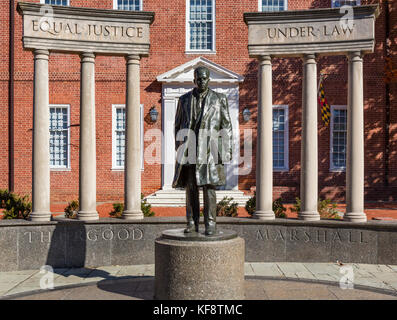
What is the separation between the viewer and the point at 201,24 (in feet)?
66.1

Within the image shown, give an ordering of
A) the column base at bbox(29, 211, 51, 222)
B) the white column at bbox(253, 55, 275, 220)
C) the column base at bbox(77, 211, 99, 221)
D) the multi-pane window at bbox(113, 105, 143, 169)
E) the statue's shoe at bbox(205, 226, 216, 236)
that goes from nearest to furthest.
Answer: the statue's shoe at bbox(205, 226, 216, 236) < the column base at bbox(29, 211, 51, 222) < the column base at bbox(77, 211, 99, 221) < the white column at bbox(253, 55, 275, 220) < the multi-pane window at bbox(113, 105, 143, 169)

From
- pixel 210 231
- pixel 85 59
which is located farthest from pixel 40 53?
pixel 210 231

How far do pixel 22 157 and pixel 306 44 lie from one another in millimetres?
14005

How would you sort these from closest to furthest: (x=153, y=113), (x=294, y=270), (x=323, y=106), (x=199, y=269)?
1. (x=199, y=269)
2. (x=294, y=270)
3. (x=323, y=106)
4. (x=153, y=113)

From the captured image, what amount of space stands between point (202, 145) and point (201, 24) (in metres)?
14.3

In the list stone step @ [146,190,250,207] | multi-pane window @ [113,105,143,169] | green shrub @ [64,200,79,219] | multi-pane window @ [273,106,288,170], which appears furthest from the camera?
multi-pane window @ [273,106,288,170]

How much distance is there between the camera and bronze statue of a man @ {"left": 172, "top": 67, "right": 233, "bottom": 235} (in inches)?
276

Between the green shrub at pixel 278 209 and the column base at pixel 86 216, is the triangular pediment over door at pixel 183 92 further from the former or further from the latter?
the column base at pixel 86 216

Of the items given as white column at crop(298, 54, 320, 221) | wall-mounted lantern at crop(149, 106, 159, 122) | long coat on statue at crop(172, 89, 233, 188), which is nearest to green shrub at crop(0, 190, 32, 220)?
long coat on statue at crop(172, 89, 233, 188)

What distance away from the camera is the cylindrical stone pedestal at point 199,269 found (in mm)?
6492

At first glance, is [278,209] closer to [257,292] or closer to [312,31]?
[312,31]

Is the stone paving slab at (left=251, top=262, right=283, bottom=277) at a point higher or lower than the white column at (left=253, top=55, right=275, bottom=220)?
lower

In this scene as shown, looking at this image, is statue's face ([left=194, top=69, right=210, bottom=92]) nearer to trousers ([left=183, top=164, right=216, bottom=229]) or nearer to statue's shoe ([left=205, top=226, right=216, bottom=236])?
trousers ([left=183, top=164, right=216, bottom=229])

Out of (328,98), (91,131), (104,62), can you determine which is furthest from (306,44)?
(104,62)
